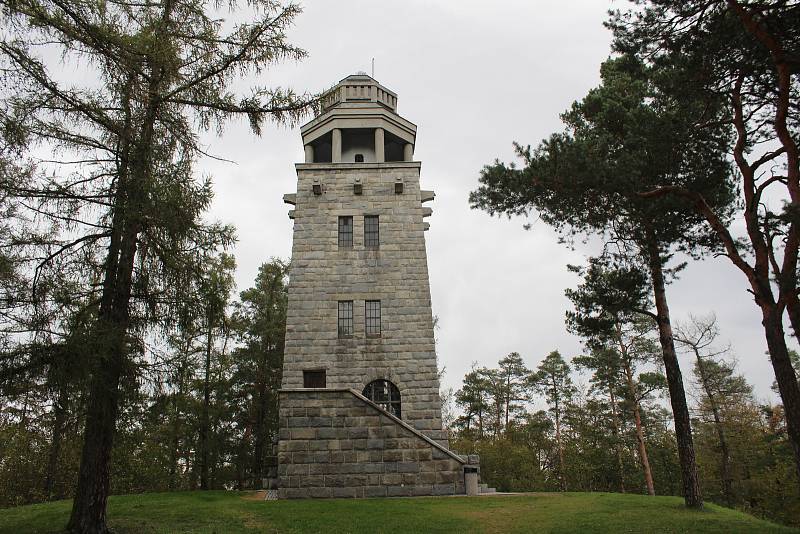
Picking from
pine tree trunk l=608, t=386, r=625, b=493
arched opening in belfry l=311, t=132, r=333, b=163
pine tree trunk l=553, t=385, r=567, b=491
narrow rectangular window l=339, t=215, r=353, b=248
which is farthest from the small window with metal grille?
pine tree trunk l=553, t=385, r=567, b=491

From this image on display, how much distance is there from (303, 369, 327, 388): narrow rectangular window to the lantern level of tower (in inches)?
299

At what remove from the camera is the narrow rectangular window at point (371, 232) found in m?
18.7

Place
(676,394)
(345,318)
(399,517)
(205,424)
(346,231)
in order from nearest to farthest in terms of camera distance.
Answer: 1. (399,517)
2. (676,394)
3. (345,318)
4. (346,231)
5. (205,424)

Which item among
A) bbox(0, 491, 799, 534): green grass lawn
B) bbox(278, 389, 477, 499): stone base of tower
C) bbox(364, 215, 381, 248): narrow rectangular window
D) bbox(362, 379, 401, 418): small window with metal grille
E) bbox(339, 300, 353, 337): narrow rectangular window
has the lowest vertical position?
bbox(0, 491, 799, 534): green grass lawn

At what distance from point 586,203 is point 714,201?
7.92 feet

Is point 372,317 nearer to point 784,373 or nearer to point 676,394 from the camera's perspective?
point 676,394

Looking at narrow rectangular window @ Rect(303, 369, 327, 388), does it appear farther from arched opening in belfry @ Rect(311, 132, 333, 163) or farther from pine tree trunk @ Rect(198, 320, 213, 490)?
arched opening in belfry @ Rect(311, 132, 333, 163)

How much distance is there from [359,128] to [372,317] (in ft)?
23.7

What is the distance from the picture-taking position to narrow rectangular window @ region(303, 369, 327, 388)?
54.6ft

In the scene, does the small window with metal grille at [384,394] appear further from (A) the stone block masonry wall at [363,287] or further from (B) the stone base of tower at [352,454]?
(B) the stone base of tower at [352,454]

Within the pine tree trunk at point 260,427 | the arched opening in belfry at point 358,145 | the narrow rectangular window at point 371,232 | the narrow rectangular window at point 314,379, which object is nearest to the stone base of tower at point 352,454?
the narrow rectangular window at point 314,379

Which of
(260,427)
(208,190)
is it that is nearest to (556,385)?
(260,427)

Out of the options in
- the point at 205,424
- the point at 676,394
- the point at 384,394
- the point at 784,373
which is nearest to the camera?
the point at 784,373

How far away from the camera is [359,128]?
20.3m
